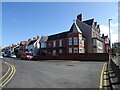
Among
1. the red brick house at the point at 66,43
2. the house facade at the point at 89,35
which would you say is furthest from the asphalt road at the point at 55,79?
the house facade at the point at 89,35

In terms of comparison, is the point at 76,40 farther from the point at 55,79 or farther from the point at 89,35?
the point at 55,79

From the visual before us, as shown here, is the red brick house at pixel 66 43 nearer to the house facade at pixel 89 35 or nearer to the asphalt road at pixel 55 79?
the house facade at pixel 89 35

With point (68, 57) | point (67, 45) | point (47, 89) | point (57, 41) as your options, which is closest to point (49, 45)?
point (57, 41)

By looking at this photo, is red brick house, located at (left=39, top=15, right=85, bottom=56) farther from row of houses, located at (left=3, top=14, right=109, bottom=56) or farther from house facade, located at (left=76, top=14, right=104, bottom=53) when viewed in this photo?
house facade, located at (left=76, top=14, right=104, bottom=53)

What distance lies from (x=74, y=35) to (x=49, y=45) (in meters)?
15.0

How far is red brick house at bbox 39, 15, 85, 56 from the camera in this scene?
56844 millimetres

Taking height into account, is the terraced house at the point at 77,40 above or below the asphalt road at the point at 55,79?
above

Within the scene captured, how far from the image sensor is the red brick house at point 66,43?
5684 cm

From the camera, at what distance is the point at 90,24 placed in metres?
62.2

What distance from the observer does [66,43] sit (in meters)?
60.3

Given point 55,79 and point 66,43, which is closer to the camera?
point 55,79

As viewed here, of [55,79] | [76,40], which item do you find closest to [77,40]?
[76,40]

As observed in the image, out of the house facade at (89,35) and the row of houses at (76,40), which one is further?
the house facade at (89,35)

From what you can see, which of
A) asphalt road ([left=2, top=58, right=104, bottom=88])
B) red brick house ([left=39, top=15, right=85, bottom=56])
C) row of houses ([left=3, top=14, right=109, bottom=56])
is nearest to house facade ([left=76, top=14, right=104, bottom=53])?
row of houses ([left=3, top=14, right=109, bottom=56])
